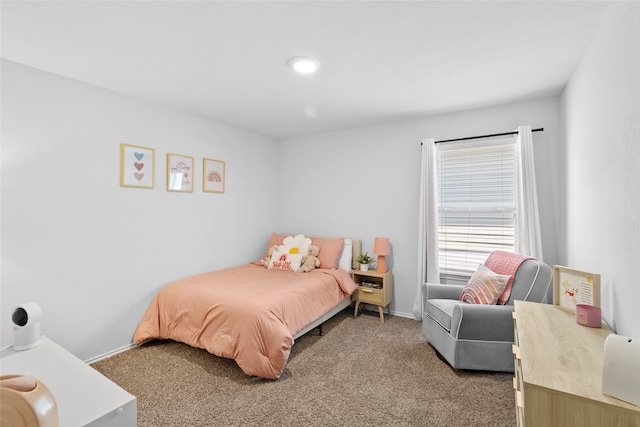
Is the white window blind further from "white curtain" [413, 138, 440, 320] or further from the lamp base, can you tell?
the lamp base

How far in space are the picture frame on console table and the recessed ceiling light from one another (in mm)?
2235

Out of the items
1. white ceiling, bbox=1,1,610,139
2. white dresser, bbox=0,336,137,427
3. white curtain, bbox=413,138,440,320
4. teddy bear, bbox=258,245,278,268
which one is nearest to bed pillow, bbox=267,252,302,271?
teddy bear, bbox=258,245,278,268

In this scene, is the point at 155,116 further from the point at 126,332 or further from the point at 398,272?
the point at 398,272

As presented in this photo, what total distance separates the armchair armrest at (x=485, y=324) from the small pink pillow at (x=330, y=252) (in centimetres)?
175

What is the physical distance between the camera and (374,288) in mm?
3680

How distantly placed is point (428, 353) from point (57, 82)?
13.0 feet

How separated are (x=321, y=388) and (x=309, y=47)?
2.47 m

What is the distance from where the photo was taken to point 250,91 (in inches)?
112

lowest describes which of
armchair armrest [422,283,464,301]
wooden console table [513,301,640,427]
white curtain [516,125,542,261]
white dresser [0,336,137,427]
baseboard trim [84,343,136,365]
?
baseboard trim [84,343,136,365]

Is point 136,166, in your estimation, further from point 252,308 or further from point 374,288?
point 374,288

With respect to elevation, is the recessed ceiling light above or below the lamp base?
above

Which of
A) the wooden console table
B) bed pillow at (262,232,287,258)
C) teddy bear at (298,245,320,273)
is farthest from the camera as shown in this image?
bed pillow at (262,232,287,258)

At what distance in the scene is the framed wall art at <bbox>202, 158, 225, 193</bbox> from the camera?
3.67 m

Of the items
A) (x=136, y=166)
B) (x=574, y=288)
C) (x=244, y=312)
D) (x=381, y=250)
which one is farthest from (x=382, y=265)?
(x=136, y=166)
